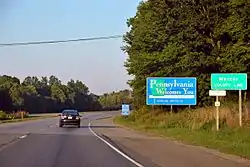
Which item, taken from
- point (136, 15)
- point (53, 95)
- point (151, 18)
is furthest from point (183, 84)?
point (53, 95)

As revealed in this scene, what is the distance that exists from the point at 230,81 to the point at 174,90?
12.3 meters

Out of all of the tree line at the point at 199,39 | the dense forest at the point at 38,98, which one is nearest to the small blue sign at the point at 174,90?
the tree line at the point at 199,39

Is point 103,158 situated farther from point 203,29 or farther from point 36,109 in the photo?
point 36,109

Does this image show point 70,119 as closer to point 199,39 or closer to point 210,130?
point 199,39

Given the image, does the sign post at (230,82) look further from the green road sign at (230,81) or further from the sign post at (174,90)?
the sign post at (174,90)

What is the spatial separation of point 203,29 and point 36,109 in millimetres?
111870

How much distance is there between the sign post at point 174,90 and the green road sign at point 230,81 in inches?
450

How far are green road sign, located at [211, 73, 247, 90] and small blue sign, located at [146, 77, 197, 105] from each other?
11.4m

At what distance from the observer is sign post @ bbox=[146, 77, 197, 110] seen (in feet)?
145

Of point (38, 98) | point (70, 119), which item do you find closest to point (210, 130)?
point (70, 119)

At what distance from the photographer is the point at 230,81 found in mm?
32281

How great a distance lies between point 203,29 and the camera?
48000 millimetres

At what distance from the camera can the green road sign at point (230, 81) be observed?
3209cm

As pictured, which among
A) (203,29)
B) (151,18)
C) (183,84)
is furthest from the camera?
(151,18)
